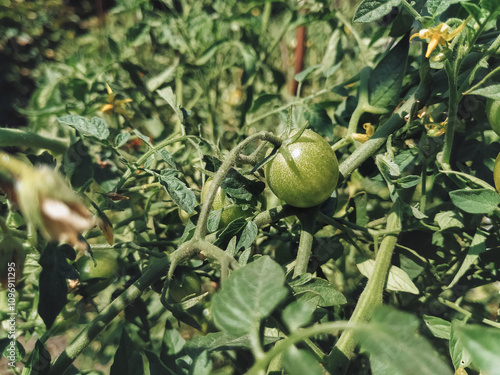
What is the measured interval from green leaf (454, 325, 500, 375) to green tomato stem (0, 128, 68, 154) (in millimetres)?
468

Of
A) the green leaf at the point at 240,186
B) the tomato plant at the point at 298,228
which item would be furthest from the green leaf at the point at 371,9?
the green leaf at the point at 240,186

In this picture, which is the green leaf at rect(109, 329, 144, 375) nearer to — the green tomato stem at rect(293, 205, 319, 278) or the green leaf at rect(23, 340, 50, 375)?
the green leaf at rect(23, 340, 50, 375)

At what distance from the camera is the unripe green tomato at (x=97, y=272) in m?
0.65

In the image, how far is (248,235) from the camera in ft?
1.49

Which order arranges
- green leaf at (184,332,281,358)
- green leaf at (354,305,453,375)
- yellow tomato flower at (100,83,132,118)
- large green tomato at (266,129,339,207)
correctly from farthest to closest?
yellow tomato flower at (100,83,132,118)
large green tomato at (266,129,339,207)
green leaf at (184,332,281,358)
green leaf at (354,305,453,375)

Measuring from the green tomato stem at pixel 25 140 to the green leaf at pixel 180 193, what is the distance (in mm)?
170

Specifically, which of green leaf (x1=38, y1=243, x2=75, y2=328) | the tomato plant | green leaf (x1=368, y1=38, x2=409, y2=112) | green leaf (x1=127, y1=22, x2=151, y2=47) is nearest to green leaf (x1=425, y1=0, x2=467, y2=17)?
the tomato plant

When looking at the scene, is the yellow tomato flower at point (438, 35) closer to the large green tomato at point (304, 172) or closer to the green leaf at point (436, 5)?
the green leaf at point (436, 5)

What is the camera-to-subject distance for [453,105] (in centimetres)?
46

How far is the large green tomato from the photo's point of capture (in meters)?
0.46

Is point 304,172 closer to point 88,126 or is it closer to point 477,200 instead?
point 477,200

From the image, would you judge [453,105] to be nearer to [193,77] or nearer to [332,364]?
[332,364]

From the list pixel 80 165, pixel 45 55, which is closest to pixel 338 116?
pixel 80 165

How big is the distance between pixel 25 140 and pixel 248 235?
29 cm
